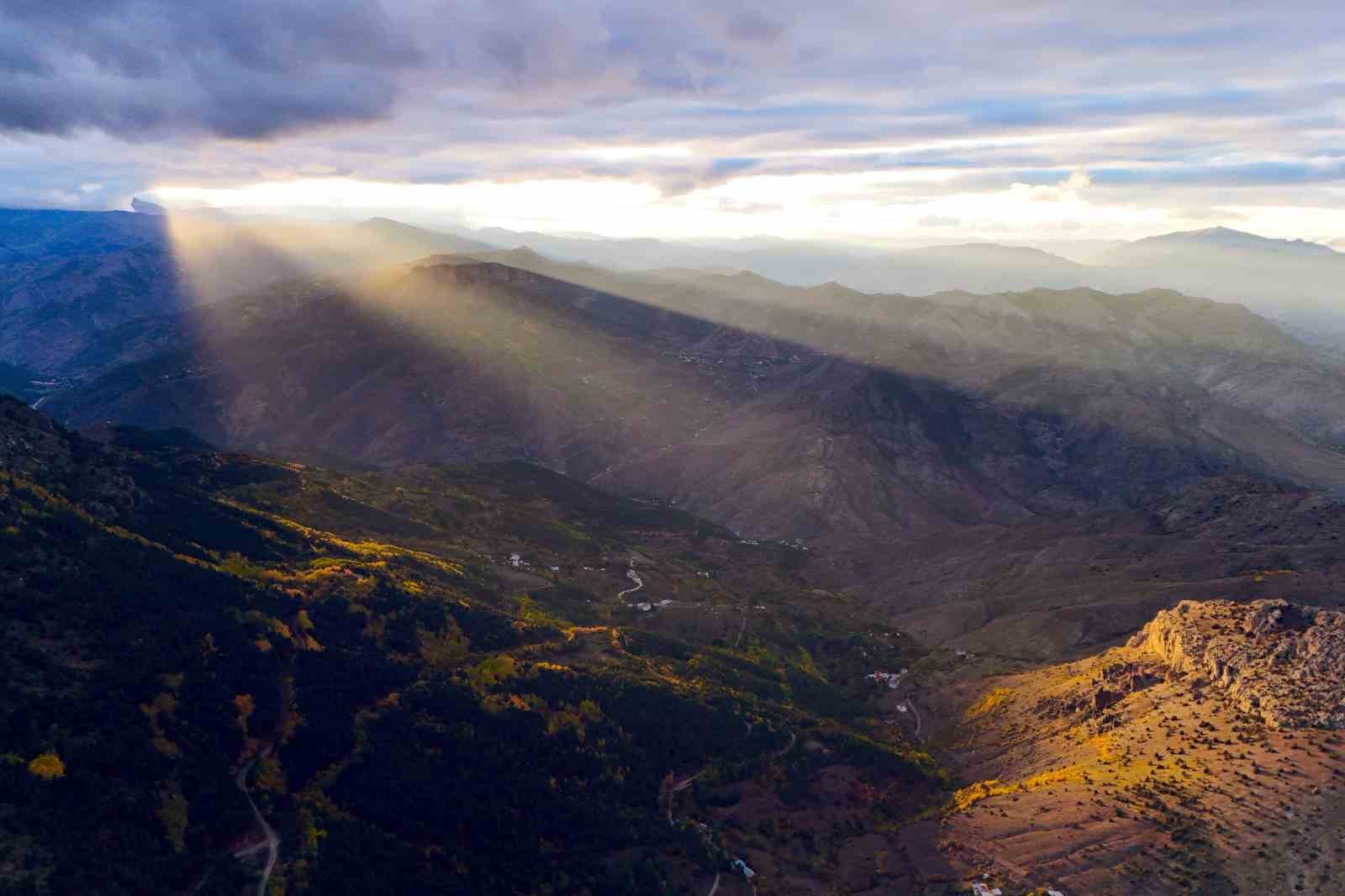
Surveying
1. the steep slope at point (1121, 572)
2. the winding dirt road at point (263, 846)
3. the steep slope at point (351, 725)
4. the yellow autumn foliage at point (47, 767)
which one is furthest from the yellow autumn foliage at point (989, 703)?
the yellow autumn foliage at point (47, 767)

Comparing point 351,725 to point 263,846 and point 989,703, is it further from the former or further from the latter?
point 989,703

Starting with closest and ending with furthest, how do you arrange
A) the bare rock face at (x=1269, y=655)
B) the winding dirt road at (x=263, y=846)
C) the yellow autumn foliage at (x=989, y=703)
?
the winding dirt road at (x=263, y=846), the bare rock face at (x=1269, y=655), the yellow autumn foliage at (x=989, y=703)

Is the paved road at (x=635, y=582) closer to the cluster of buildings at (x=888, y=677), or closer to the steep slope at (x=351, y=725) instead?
the steep slope at (x=351, y=725)

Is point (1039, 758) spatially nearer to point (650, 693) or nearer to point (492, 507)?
point (650, 693)

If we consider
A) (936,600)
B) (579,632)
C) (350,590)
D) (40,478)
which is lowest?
(936,600)

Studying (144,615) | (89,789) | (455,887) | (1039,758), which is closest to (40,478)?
(144,615)

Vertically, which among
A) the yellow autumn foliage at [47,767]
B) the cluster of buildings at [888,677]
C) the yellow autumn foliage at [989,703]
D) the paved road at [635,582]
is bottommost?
the cluster of buildings at [888,677]
